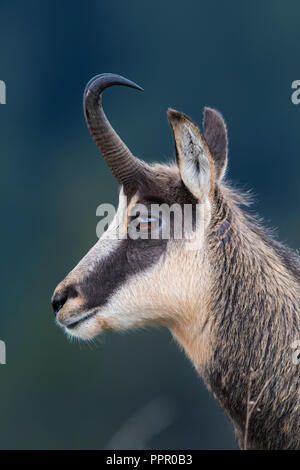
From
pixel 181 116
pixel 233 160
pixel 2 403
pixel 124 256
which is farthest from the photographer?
pixel 233 160

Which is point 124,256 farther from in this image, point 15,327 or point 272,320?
point 15,327

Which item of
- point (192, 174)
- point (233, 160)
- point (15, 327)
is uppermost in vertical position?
point (233, 160)

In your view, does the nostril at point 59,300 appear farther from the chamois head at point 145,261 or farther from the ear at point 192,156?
the ear at point 192,156

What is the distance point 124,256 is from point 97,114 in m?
1.24

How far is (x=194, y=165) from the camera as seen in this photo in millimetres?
8211

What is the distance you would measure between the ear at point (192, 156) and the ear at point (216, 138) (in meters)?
0.76

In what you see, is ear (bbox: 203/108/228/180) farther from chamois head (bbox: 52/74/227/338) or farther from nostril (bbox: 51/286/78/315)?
nostril (bbox: 51/286/78/315)

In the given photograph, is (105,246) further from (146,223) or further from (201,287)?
(201,287)

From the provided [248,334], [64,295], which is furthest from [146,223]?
[248,334]

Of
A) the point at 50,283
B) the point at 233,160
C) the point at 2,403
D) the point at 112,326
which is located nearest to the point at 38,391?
the point at 2,403

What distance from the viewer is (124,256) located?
8.41m

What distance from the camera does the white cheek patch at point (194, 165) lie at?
8.05 m

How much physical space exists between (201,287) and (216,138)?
170 centimetres
